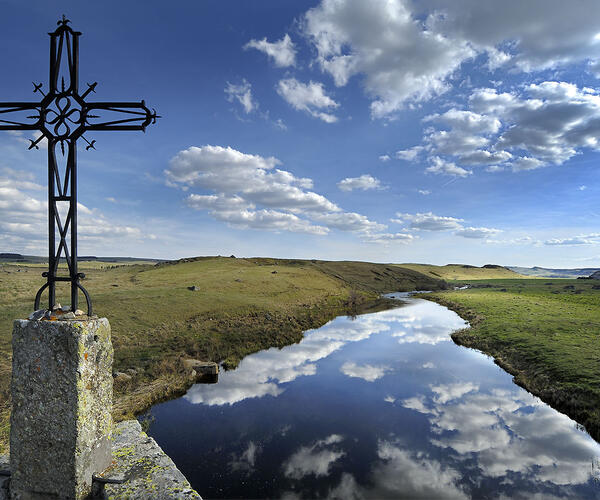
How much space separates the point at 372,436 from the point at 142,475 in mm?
10360

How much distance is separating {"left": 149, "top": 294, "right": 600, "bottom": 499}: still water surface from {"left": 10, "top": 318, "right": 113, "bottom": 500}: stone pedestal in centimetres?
618

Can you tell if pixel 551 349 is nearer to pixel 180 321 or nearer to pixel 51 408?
pixel 51 408

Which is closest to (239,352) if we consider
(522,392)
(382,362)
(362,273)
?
(382,362)

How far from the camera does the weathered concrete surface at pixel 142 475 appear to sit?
5.96 m

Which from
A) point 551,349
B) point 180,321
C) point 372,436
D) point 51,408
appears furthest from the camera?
point 180,321

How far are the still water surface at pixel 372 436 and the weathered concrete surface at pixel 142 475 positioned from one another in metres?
4.51

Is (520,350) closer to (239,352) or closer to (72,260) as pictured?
(239,352)

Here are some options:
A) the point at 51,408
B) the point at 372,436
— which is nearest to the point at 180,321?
the point at 372,436

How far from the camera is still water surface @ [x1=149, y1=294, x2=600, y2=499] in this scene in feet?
36.5

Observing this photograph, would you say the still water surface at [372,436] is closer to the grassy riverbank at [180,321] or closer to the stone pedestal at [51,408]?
the grassy riverbank at [180,321]

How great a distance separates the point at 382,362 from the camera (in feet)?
83.1

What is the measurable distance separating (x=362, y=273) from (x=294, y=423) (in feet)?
323

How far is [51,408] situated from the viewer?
556 centimetres

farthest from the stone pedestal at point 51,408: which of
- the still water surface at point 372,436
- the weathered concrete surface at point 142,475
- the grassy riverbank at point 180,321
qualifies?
the grassy riverbank at point 180,321
